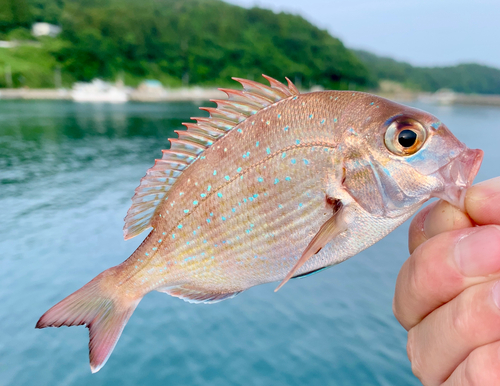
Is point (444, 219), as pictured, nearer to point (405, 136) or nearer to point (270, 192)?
point (405, 136)

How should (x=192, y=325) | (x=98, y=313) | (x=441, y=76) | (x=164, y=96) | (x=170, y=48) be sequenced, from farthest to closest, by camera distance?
(x=441, y=76) < (x=170, y=48) < (x=164, y=96) < (x=192, y=325) < (x=98, y=313)

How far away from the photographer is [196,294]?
1689 mm

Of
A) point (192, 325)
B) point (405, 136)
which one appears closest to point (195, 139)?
point (405, 136)

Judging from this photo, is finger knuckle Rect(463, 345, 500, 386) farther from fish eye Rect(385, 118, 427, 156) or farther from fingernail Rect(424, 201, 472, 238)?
fish eye Rect(385, 118, 427, 156)

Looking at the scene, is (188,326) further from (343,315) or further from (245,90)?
(245,90)

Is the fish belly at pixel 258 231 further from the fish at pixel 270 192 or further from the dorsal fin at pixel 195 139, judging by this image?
the dorsal fin at pixel 195 139

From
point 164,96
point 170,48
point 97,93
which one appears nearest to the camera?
point 97,93

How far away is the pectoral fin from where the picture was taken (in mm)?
1279

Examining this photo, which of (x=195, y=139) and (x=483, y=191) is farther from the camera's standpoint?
(x=195, y=139)

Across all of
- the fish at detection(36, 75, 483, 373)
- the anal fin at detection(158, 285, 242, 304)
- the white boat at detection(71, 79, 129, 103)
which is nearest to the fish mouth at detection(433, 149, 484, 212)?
the fish at detection(36, 75, 483, 373)

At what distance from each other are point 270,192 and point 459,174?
72cm

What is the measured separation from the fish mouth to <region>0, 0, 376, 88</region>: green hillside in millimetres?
83984

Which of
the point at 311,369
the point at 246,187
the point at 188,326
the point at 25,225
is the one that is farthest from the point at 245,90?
the point at 25,225

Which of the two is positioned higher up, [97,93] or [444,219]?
[444,219]
